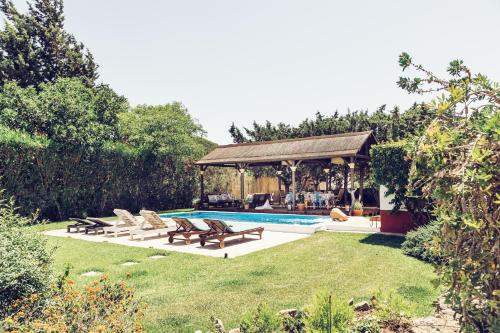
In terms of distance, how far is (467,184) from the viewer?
2.49 metres

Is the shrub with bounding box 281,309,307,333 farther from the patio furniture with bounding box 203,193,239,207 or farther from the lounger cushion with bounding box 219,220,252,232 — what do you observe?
the patio furniture with bounding box 203,193,239,207

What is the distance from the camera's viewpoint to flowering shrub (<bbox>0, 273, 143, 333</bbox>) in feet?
11.9

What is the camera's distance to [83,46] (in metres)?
33.6

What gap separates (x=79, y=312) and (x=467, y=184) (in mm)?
3840

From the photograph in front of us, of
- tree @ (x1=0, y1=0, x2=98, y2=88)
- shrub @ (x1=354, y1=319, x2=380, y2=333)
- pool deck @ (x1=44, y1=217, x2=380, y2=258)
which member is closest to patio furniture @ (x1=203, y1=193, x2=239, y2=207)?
pool deck @ (x1=44, y1=217, x2=380, y2=258)

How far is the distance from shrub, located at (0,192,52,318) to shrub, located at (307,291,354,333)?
11.3 feet

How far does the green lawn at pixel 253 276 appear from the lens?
18.6 ft

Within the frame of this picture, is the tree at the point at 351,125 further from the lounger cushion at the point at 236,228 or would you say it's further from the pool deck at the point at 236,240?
the lounger cushion at the point at 236,228

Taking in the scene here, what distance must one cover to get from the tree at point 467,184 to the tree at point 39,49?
32.9m

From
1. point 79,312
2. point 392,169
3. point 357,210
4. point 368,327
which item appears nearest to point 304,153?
point 357,210

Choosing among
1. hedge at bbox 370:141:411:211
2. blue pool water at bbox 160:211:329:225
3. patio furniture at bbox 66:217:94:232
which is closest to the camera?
hedge at bbox 370:141:411:211

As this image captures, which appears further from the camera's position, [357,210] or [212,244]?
[357,210]

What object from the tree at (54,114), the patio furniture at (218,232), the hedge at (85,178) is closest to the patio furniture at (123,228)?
the patio furniture at (218,232)

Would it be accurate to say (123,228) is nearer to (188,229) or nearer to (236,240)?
(188,229)
